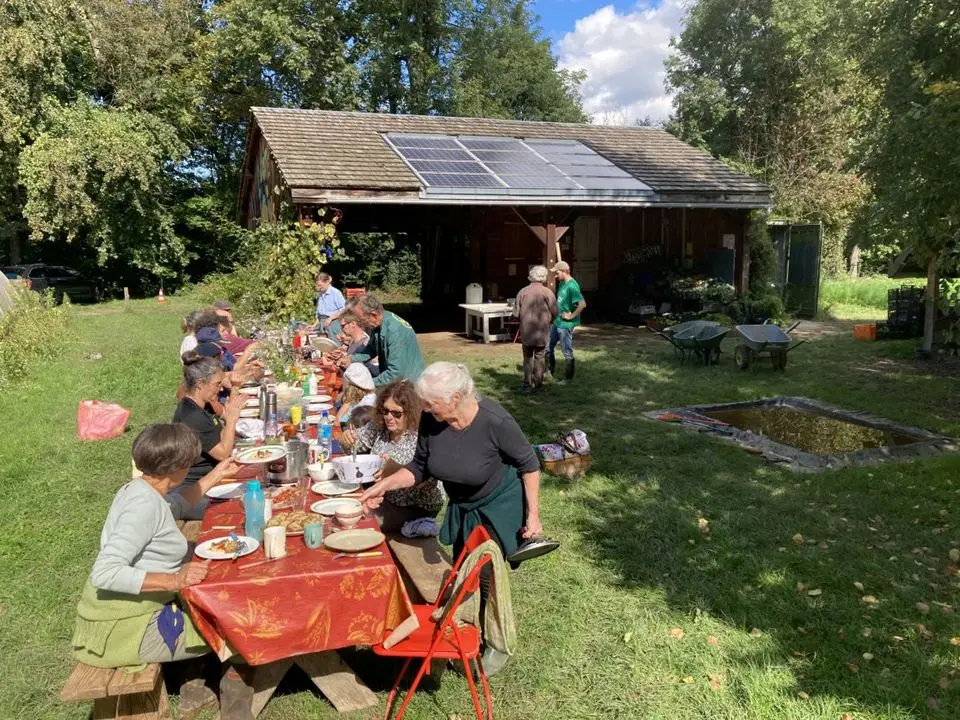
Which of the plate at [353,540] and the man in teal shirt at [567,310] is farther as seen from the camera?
the man in teal shirt at [567,310]

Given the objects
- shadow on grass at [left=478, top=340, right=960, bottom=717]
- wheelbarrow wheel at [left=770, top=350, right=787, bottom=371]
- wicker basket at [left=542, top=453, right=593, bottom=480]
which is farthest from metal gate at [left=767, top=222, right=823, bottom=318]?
wicker basket at [left=542, top=453, right=593, bottom=480]

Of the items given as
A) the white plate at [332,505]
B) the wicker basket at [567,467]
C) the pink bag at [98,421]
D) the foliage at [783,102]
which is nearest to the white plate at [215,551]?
the white plate at [332,505]

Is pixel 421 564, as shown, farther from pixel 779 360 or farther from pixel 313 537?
pixel 779 360

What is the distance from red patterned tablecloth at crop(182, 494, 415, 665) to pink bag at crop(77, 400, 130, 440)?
5.74 meters

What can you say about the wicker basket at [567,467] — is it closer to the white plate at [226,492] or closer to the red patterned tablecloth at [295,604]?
the white plate at [226,492]

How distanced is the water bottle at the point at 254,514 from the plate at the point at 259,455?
97 cm

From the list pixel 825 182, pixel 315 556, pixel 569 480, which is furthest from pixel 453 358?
pixel 825 182

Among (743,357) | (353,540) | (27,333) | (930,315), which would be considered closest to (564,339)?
(743,357)

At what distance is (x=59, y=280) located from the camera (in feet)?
81.1

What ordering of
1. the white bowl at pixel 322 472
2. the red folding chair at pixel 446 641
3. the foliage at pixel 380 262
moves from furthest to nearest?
the foliage at pixel 380 262 → the white bowl at pixel 322 472 → the red folding chair at pixel 446 641

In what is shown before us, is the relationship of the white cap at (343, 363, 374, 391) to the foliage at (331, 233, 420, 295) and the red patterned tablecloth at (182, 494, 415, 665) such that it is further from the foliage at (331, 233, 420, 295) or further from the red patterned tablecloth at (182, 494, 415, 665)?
the foliage at (331, 233, 420, 295)

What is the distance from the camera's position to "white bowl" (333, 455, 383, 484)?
434 cm

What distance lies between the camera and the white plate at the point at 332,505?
12.5 feet

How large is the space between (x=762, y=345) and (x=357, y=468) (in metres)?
8.52
